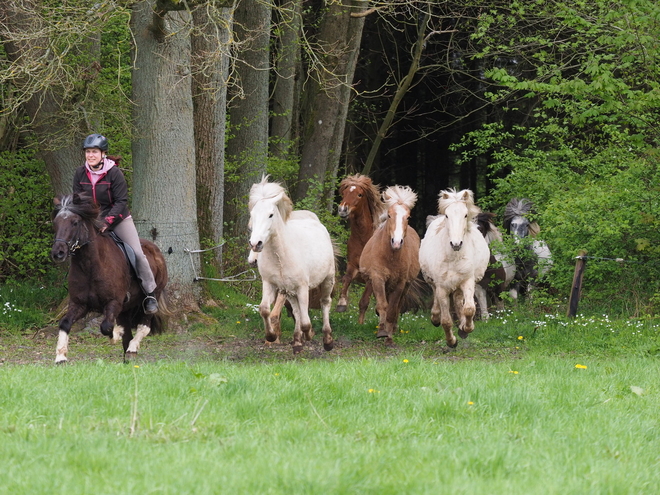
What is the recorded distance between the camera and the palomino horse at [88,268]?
9.27m

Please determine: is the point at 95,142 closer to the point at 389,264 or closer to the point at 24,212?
the point at 389,264

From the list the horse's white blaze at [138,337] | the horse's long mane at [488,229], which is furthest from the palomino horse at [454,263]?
the horse's white blaze at [138,337]

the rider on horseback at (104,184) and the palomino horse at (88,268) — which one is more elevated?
the rider on horseback at (104,184)

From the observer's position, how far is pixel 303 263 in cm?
1169

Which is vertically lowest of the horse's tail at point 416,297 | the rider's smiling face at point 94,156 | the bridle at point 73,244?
the horse's tail at point 416,297

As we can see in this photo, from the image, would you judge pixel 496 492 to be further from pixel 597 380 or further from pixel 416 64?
pixel 416 64

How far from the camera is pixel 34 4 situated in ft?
42.5

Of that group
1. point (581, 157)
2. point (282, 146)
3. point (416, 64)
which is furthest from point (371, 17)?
point (581, 157)

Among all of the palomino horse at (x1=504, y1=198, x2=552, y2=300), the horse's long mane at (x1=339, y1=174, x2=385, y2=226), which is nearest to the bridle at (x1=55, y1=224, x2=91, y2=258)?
the horse's long mane at (x1=339, y1=174, x2=385, y2=226)

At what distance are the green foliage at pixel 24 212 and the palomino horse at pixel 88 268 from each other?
20.3 feet

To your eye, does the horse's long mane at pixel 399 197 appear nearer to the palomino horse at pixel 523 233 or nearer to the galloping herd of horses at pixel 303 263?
the galloping herd of horses at pixel 303 263

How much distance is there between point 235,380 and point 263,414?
3.29 ft

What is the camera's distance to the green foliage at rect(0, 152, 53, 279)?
1616 cm

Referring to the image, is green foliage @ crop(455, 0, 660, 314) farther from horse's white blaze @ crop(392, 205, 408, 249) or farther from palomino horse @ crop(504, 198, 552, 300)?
horse's white blaze @ crop(392, 205, 408, 249)
